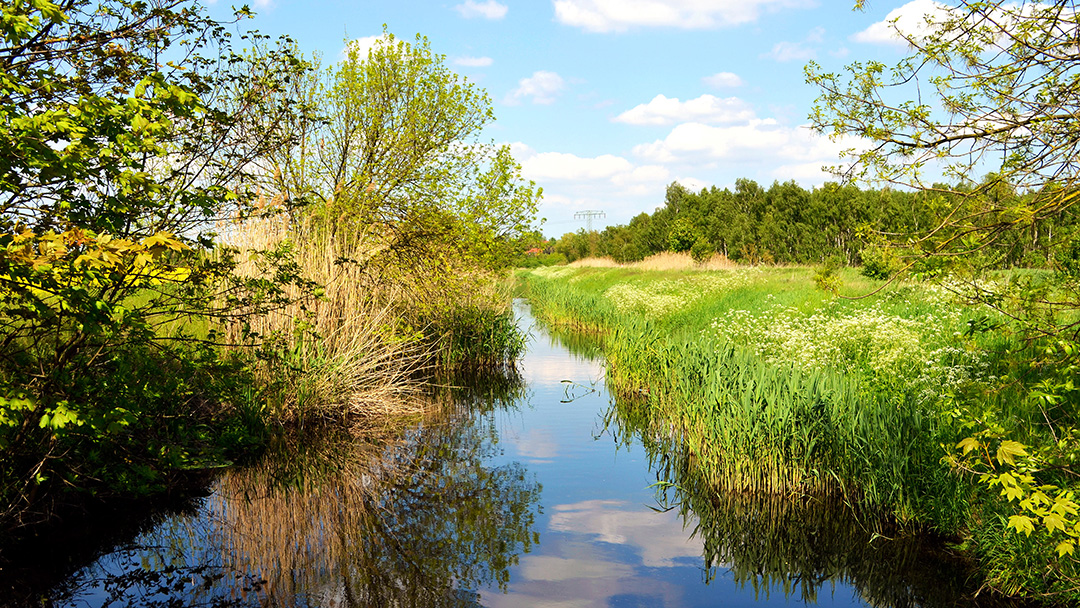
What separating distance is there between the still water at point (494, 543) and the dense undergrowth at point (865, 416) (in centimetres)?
35

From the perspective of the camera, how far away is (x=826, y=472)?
7773 mm

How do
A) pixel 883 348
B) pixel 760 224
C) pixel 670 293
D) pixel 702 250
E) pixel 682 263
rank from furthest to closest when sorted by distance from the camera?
pixel 702 250
pixel 760 224
pixel 682 263
pixel 670 293
pixel 883 348

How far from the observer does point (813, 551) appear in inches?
265

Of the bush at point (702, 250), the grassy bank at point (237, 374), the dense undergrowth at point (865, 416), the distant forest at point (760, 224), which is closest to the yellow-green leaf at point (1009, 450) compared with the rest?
the dense undergrowth at point (865, 416)

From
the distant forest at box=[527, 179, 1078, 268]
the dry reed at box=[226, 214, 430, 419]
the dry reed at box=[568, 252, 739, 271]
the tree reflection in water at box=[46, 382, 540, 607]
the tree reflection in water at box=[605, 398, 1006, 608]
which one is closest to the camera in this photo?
the tree reflection in water at box=[46, 382, 540, 607]

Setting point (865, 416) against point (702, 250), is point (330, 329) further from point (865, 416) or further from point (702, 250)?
point (702, 250)

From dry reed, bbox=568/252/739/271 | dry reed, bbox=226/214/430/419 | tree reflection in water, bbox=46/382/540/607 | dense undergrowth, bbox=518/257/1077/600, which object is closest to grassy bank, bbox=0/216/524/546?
dry reed, bbox=226/214/430/419

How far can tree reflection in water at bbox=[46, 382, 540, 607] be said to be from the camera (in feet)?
19.0

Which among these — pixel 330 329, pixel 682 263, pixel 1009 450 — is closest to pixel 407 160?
pixel 330 329

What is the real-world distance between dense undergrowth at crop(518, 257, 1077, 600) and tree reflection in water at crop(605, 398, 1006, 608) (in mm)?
167

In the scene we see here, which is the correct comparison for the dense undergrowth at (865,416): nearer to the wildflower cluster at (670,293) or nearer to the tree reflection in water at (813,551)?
the tree reflection in water at (813,551)

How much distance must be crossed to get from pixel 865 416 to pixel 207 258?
6283 millimetres

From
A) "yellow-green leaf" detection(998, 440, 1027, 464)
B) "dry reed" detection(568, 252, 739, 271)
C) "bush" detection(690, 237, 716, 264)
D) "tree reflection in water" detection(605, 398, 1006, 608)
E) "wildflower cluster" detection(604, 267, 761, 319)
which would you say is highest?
"bush" detection(690, 237, 716, 264)

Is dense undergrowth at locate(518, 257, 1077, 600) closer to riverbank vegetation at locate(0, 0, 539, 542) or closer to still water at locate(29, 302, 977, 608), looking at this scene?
still water at locate(29, 302, 977, 608)
